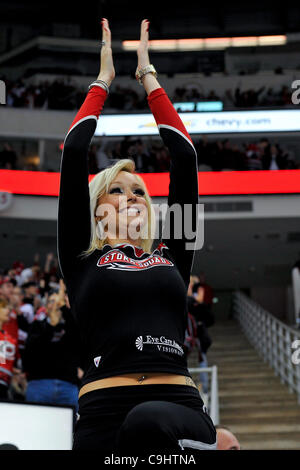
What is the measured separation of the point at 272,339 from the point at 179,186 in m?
10.4

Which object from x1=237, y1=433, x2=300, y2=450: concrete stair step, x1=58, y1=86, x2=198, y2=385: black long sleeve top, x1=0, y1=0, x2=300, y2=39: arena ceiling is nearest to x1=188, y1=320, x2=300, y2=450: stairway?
x1=237, y1=433, x2=300, y2=450: concrete stair step

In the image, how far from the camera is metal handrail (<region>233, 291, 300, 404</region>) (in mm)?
9148

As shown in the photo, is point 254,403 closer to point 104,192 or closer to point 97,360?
point 104,192

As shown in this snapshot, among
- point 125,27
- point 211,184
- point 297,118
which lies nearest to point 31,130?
point 211,184

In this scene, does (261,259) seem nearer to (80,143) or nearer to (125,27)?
(125,27)

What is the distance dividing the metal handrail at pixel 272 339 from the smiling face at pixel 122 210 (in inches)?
257

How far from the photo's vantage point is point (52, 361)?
4.83 meters

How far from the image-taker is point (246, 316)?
1438 centimetres

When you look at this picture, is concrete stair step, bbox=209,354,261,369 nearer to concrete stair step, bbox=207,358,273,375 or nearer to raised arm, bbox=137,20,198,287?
concrete stair step, bbox=207,358,273,375

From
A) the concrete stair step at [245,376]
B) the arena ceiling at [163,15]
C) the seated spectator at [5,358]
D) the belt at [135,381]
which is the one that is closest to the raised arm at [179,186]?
the belt at [135,381]

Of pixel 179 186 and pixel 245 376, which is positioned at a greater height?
pixel 179 186

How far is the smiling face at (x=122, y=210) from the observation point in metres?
1.78

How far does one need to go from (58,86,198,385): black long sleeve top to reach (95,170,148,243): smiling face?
0.07m

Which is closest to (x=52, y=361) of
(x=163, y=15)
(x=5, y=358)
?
(x=5, y=358)
